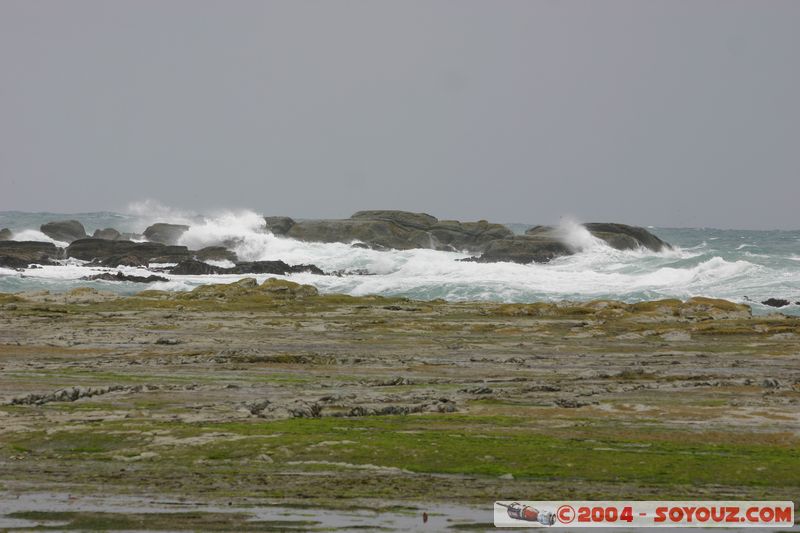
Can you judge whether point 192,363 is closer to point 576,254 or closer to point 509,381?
point 509,381

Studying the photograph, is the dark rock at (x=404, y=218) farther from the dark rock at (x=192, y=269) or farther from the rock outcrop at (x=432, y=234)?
the dark rock at (x=192, y=269)

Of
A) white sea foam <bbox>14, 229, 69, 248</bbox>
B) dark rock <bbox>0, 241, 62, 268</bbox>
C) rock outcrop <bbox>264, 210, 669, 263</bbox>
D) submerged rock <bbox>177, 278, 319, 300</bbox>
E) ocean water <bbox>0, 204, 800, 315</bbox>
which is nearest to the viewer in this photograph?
submerged rock <bbox>177, 278, 319, 300</bbox>

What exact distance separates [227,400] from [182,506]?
11.8 m

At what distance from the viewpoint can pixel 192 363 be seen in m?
35.7

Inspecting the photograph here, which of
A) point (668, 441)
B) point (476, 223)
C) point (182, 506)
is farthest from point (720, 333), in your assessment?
point (476, 223)

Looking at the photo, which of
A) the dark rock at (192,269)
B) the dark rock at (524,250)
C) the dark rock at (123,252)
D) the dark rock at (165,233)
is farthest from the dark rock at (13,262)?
the dark rock at (524,250)

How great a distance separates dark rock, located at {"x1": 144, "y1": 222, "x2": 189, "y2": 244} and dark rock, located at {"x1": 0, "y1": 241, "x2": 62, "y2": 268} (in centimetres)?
2419

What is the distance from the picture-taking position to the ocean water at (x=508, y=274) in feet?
276

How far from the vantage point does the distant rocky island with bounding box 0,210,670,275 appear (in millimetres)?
104000

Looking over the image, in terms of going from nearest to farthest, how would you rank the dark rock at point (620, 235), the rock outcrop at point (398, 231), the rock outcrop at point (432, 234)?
the rock outcrop at point (432, 234) → the dark rock at point (620, 235) → the rock outcrop at point (398, 231)

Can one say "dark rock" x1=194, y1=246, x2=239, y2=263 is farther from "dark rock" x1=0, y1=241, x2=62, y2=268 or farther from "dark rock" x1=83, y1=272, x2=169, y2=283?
"dark rock" x1=83, y1=272, x2=169, y2=283

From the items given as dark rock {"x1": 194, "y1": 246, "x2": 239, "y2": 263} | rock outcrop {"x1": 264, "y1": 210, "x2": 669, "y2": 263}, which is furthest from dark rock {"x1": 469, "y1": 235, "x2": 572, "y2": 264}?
dark rock {"x1": 194, "y1": 246, "x2": 239, "y2": 263}

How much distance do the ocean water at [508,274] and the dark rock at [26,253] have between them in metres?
3.29

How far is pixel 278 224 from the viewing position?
136 meters
